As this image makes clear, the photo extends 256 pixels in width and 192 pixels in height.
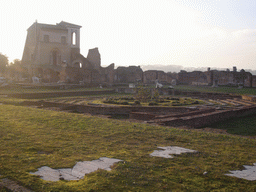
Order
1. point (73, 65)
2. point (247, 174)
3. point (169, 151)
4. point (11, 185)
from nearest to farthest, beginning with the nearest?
point (11, 185) → point (247, 174) → point (169, 151) → point (73, 65)

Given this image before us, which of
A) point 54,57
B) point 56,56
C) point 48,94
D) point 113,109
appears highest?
point 56,56

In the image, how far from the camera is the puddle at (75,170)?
120 inches

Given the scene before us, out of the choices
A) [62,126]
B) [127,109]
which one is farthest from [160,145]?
[127,109]

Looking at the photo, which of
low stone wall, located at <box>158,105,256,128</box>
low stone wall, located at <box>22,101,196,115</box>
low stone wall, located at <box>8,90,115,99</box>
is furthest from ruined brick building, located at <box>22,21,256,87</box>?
low stone wall, located at <box>158,105,256,128</box>

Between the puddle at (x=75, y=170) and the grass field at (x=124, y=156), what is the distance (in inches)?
4.1

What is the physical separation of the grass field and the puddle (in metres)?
0.10

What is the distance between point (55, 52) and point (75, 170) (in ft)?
137

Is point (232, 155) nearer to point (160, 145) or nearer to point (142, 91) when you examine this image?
point (160, 145)

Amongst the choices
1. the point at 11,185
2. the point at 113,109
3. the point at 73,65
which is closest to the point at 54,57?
the point at 73,65

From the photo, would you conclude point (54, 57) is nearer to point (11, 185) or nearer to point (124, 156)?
point (124, 156)

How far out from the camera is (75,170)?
3285mm

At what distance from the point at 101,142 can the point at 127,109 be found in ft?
23.4

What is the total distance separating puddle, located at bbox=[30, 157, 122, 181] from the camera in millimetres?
3044

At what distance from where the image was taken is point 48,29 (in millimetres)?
41688
